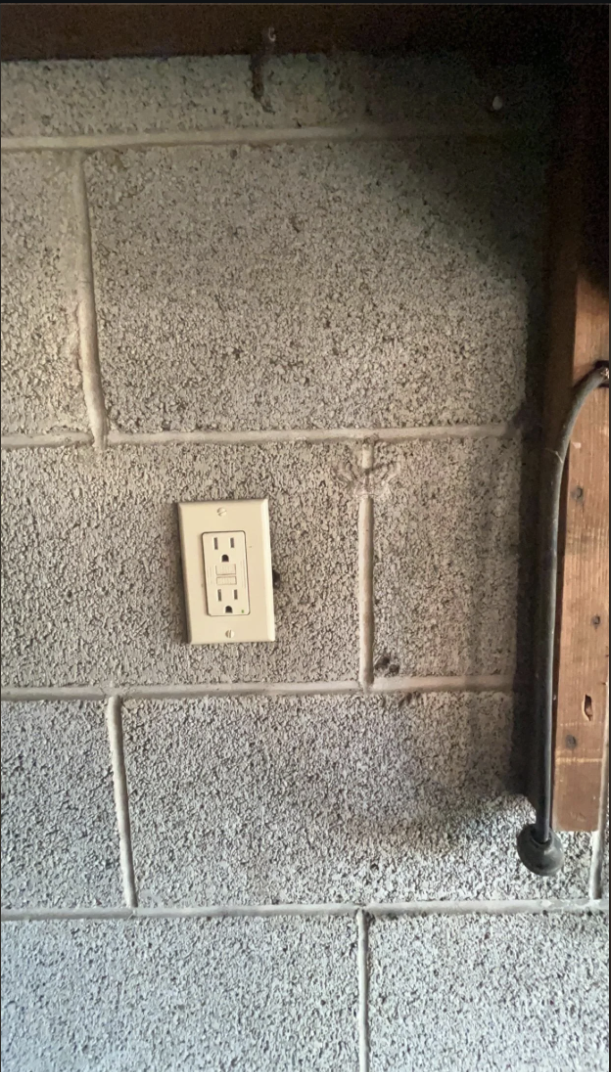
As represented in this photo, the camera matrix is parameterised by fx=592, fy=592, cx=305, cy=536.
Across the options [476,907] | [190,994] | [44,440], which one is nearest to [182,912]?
[190,994]

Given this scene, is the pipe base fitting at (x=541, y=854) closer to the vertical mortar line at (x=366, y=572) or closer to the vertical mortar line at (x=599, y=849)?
the vertical mortar line at (x=599, y=849)

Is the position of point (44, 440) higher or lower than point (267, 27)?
lower

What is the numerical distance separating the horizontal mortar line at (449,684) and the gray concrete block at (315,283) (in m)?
0.27

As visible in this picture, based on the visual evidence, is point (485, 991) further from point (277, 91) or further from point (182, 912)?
point (277, 91)

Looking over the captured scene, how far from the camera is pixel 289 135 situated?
564 mm

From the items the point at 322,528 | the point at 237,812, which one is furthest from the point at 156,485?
the point at 237,812

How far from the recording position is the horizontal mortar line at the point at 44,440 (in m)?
0.60

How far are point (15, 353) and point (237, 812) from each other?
20.9 inches

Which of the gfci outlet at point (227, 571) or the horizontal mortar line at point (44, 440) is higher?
the horizontal mortar line at point (44, 440)

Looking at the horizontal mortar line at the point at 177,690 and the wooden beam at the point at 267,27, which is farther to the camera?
the horizontal mortar line at the point at 177,690

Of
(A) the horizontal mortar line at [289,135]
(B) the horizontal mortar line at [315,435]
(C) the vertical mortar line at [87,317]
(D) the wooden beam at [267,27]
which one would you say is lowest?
A: (B) the horizontal mortar line at [315,435]

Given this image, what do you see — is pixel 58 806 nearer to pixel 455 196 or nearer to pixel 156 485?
pixel 156 485

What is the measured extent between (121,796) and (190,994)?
24 centimetres

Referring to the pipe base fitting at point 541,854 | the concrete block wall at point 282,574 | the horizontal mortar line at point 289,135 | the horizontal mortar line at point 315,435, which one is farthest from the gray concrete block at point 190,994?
the horizontal mortar line at point 289,135
